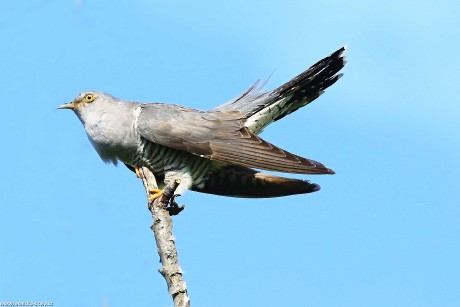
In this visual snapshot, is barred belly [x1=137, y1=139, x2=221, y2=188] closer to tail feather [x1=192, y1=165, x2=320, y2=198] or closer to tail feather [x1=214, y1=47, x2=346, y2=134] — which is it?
tail feather [x1=192, y1=165, x2=320, y2=198]

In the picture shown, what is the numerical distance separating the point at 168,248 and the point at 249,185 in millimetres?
1550

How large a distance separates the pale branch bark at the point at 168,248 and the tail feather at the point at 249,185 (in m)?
0.94

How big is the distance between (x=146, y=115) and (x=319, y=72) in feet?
4.53

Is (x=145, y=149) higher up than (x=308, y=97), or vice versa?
(x=308, y=97)

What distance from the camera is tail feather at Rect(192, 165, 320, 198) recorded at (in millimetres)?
5078

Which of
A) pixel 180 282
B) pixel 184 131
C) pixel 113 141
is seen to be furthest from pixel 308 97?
pixel 180 282

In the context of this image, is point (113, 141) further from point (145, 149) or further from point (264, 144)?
point (264, 144)

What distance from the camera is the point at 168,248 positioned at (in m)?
3.80

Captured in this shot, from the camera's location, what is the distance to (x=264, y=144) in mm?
5051

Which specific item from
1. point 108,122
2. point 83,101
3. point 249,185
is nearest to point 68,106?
point 83,101

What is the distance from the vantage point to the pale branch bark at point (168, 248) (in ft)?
11.5

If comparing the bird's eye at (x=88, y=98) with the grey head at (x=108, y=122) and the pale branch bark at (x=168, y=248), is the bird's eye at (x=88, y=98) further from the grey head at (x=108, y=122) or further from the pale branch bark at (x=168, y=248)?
the pale branch bark at (x=168, y=248)

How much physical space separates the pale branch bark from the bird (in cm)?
66

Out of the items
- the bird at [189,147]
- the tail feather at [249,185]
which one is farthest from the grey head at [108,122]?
the tail feather at [249,185]
